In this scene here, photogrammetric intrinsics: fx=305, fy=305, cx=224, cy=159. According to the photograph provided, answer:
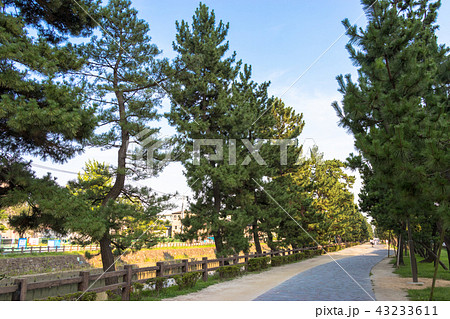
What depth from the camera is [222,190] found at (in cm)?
1839

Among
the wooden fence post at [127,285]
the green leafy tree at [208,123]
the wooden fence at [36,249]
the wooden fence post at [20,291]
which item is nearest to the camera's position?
the wooden fence post at [20,291]

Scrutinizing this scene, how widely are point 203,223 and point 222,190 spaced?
107 inches

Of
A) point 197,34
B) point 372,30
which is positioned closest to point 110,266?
point 372,30

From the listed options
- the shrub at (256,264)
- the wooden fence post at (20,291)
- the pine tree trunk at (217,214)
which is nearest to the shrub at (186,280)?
the wooden fence post at (20,291)

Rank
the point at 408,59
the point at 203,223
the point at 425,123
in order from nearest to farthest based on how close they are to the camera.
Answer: the point at 425,123 < the point at 408,59 < the point at 203,223

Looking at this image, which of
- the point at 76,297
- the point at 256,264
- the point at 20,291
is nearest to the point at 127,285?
the point at 76,297

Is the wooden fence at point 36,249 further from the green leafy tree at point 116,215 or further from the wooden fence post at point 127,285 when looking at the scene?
the wooden fence post at point 127,285

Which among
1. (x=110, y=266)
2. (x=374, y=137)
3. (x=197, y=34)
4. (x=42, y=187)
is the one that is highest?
(x=197, y=34)

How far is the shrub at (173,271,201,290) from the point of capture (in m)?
9.71

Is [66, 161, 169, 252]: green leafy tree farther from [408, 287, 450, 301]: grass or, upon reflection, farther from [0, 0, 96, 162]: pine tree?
[408, 287, 450, 301]: grass

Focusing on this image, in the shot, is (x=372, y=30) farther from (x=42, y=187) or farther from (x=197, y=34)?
(x=197, y=34)

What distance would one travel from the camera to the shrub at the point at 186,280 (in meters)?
9.71

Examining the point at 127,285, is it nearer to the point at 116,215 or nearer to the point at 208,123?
the point at 116,215
